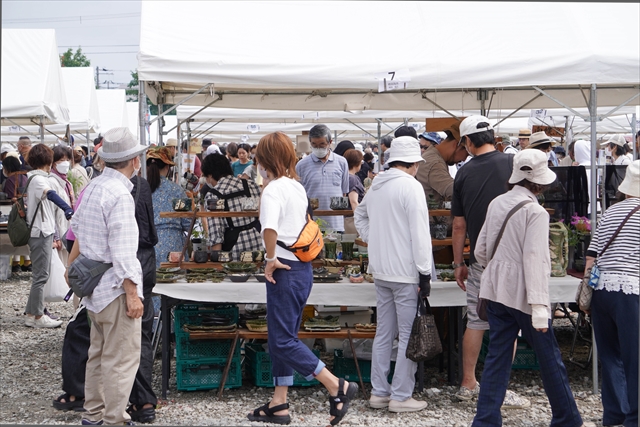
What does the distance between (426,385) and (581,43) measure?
2.95 meters

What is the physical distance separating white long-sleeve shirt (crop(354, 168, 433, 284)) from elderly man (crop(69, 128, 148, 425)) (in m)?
1.70

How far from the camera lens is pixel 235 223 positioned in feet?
21.9

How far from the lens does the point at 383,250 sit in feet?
17.1

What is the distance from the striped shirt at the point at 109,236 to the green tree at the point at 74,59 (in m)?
72.4

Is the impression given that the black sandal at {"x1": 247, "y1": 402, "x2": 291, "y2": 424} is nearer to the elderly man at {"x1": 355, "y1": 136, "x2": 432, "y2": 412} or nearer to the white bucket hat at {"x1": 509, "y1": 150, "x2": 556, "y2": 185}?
the elderly man at {"x1": 355, "y1": 136, "x2": 432, "y2": 412}

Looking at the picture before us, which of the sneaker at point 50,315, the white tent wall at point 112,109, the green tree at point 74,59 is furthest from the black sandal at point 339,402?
the green tree at point 74,59

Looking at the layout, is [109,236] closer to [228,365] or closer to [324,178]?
[228,365]

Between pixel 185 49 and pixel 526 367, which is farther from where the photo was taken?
pixel 526 367

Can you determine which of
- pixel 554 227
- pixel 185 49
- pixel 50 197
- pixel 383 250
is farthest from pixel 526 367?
pixel 50 197

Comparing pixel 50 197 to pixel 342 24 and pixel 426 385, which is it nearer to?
pixel 342 24

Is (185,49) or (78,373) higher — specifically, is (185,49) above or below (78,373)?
above

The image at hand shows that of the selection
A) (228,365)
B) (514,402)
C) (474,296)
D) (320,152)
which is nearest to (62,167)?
(320,152)

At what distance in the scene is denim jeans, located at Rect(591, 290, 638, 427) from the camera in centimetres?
441

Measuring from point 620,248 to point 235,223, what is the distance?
3.35m
